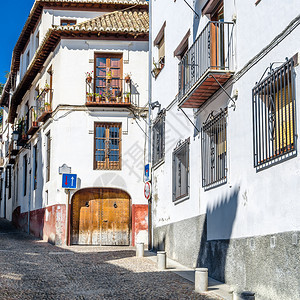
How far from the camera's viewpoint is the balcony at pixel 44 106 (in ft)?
78.5

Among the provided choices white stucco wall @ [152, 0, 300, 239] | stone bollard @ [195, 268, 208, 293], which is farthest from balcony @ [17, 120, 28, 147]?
stone bollard @ [195, 268, 208, 293]

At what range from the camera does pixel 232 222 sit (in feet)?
37.5

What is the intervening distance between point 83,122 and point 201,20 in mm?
9549

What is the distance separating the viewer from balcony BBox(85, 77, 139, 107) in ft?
74.5

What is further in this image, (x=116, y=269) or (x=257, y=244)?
(x=116, y=269)

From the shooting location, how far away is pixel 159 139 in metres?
19.3

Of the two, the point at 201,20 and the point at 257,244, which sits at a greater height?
the point at 201,20

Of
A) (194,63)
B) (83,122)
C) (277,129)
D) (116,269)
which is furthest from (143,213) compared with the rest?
(277,129)

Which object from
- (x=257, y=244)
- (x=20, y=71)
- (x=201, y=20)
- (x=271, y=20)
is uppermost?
(x=20, y=71)

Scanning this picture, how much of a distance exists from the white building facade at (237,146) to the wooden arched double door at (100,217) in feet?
17.2

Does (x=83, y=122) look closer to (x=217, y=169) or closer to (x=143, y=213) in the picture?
(x=143, y=213)

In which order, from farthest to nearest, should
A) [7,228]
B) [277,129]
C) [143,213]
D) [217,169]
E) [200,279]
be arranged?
[7,228], [143,213], [217,169], [200,279], [277,129]

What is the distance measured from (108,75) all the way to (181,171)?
7.89 metres

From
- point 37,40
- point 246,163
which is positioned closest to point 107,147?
point 37,40
